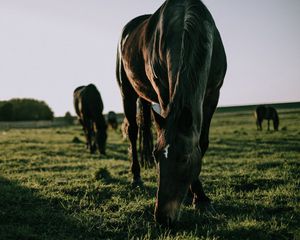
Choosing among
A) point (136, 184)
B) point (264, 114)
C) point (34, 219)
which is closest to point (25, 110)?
point (264, 114)

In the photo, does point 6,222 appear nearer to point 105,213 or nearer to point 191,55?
point 105,213

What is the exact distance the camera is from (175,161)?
273cm

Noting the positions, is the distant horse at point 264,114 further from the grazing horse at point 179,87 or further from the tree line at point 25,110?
the tree line at point 25,110

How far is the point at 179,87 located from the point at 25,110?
262ft

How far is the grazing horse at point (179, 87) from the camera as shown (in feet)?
8.97

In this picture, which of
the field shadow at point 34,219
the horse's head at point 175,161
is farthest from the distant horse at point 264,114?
the horse's head at point 175,161

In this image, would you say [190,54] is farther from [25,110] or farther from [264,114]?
[25,110]

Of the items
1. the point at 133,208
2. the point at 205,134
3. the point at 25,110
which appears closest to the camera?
the point at 133,208

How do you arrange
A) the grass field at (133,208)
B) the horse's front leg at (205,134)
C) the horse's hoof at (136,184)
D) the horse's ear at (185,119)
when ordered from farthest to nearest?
the horse's hoof at (136,184) → the horse's front leg at (205,134) → the grass field at (133,208) → the horse's ear at (185,119)

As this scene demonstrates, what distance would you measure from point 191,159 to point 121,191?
3079mm

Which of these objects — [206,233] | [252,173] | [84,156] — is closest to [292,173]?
[252,173]

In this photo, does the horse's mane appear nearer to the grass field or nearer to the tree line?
the grass field

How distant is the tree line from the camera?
70438 millimetres

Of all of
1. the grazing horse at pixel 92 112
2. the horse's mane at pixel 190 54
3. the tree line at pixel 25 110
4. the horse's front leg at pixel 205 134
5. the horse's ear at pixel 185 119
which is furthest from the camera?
the tree line at pixel 25 110
